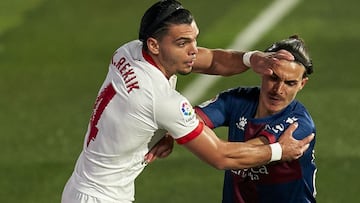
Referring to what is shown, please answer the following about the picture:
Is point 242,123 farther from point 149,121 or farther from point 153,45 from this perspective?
point 153,45

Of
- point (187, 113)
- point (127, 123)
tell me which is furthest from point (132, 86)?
point (187, 113)

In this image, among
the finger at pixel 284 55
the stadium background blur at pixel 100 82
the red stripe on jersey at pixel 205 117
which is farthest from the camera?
the stadium background blur at pixel 100 82

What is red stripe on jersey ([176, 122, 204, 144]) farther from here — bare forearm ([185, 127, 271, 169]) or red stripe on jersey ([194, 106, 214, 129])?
red stripe on jersey ([194, 106, 214, 129])

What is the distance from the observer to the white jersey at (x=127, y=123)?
26.1 ft

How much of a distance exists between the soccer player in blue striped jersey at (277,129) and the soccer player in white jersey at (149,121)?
0.33 ft

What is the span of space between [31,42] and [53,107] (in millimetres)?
2136

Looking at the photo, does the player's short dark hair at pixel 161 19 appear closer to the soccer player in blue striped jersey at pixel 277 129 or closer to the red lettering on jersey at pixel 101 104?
the red lettering on jersey at pixel 101 104

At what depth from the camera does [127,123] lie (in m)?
8.02

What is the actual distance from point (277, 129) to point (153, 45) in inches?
45.1

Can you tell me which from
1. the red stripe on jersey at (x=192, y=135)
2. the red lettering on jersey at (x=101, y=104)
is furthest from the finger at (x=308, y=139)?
the red lettering on jersey at (x=101, y=104)

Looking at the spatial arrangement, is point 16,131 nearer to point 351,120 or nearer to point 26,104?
point 26,104

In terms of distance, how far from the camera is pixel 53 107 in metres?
13.5

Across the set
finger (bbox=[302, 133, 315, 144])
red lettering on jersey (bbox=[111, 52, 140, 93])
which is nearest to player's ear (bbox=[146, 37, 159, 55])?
red lettering on jersey (bbox=[111, 52, 140, 93])

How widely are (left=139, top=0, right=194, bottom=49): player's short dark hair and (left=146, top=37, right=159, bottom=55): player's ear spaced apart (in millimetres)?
28
